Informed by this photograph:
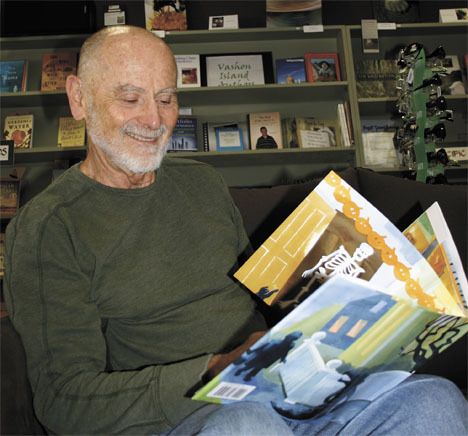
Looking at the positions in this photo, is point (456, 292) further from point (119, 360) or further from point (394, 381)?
point (119, 360)

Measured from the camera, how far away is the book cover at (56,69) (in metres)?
3.67

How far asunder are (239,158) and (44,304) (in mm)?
2682

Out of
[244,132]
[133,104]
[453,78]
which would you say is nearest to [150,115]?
[133,104]

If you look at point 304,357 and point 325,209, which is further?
point 325,209

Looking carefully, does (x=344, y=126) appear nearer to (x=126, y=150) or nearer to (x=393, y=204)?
(x=393, y=204)

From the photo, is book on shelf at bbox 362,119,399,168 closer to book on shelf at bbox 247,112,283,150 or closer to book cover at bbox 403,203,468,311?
book on shelf at bbox 247,112,283,150

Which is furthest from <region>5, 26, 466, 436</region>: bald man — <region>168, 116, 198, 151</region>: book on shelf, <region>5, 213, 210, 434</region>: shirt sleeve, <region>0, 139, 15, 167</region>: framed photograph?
<region>168, 116, 198, 151</region>: book on shelf

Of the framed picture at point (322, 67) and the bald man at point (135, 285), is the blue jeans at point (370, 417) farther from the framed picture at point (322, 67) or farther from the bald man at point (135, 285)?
the framed picture at point (322, 67)

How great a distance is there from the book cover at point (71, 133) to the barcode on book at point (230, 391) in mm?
3033

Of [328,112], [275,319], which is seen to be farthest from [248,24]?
[275,319]

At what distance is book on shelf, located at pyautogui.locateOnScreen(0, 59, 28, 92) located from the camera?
146 inches

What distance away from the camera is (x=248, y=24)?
4.04m

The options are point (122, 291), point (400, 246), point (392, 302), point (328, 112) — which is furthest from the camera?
point (328, 112)

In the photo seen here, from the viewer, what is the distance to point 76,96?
1.34 m
